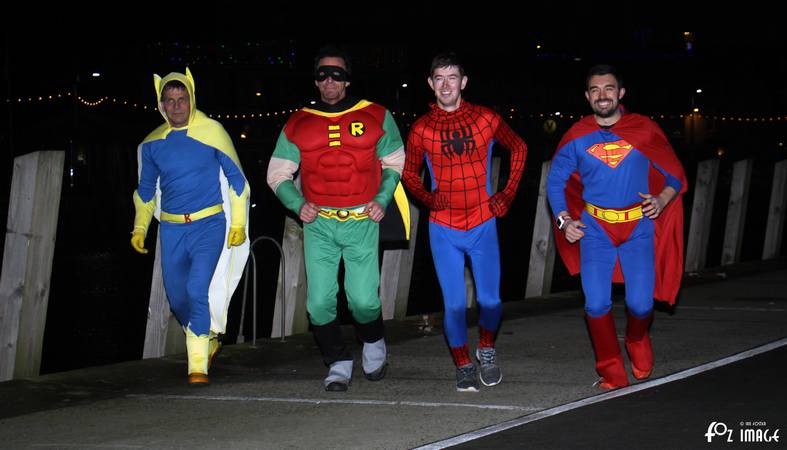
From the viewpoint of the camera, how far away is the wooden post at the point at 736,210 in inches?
644

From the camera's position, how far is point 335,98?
8.56 m

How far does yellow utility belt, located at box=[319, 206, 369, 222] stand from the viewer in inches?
334

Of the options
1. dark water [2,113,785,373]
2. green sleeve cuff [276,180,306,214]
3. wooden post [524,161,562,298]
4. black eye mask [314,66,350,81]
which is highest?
black eye mask [314,66,350,81]

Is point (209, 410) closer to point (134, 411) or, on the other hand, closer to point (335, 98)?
point (134, 411)

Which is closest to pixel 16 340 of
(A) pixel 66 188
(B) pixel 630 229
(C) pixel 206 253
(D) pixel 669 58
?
(C) pixel 206 253

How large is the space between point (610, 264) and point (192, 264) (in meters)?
2.83

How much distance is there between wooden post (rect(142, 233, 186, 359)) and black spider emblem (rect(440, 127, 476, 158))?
8.54 ft

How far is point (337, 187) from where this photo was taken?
8.50 m

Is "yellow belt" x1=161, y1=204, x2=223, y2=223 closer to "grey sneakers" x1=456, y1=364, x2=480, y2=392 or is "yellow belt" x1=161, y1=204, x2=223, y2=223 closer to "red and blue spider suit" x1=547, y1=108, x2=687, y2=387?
"grey sneakers" x1=456, y1=364, x2=480, y2=392

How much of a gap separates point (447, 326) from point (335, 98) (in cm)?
166

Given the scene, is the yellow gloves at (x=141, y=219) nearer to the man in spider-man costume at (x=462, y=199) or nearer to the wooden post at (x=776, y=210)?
the man in spider-man costume at (x=462, y=199)

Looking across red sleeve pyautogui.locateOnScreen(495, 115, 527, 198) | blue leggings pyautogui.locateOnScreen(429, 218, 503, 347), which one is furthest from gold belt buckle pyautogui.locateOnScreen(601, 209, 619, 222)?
blue leggings pyautogui.locateOnScreen(429, 218, 503, 347)

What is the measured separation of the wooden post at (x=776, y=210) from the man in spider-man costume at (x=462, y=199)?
9355 mm

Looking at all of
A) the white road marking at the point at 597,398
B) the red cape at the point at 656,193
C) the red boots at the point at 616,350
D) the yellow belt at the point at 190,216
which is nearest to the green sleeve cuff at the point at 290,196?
the yellow belt at the point at 190,216
